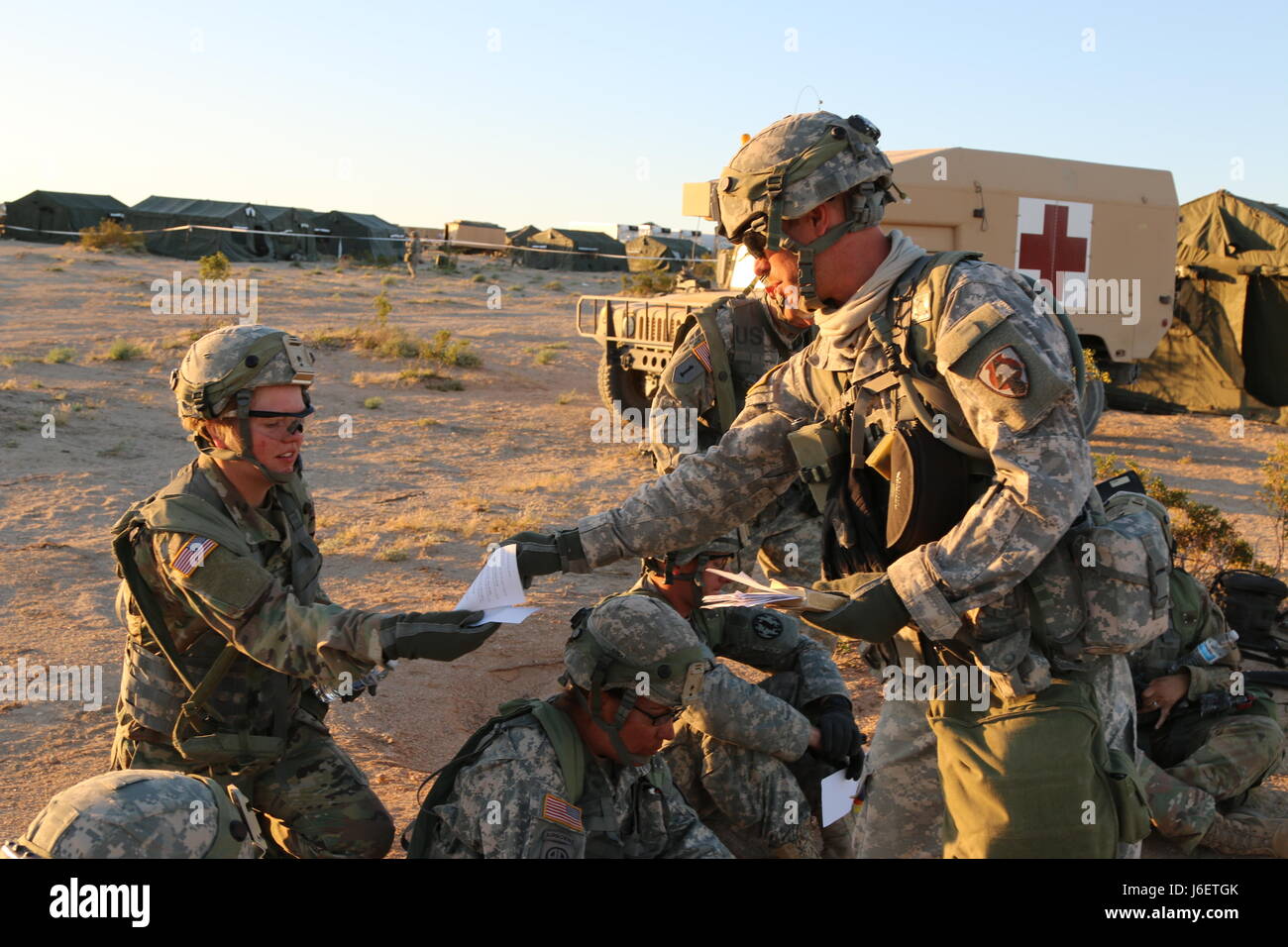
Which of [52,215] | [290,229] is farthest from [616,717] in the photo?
[52,215]

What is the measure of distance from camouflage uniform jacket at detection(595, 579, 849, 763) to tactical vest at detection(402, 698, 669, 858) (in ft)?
1.00

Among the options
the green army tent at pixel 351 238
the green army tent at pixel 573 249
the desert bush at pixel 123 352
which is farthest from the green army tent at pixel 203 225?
the desert bush at pixel 123 352

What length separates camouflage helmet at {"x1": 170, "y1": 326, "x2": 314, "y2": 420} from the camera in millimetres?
3262

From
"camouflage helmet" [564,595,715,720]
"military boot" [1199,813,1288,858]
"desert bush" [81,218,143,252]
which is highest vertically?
"desert bush" [81,218,143,252]

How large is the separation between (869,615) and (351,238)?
120 feet

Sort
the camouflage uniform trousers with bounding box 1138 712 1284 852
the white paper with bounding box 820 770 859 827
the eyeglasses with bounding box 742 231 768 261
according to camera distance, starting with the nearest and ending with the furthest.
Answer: the eyeglasses with bounding box 742 231 768 261 → the white paper with bounding box 820 770 859 827 → the camouflage uniform trousers with bounding box 1138 712 1284 852

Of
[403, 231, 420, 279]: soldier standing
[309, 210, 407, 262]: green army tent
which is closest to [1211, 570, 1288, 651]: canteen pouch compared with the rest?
[403, 231, 420, 279]: soldier standing

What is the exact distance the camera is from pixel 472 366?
15938 millimetres

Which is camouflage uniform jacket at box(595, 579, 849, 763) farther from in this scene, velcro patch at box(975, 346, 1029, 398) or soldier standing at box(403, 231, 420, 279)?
soldier standing at box(403, 231, 420, 279)

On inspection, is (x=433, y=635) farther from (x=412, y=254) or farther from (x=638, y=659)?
(x=412, y=254)

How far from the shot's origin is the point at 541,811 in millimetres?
3084

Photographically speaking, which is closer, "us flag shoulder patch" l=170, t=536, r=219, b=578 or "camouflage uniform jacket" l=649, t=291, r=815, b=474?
"us flag shoulder patch" l=170, t=536, r=219, b=578

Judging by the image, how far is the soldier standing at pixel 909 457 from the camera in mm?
2385
